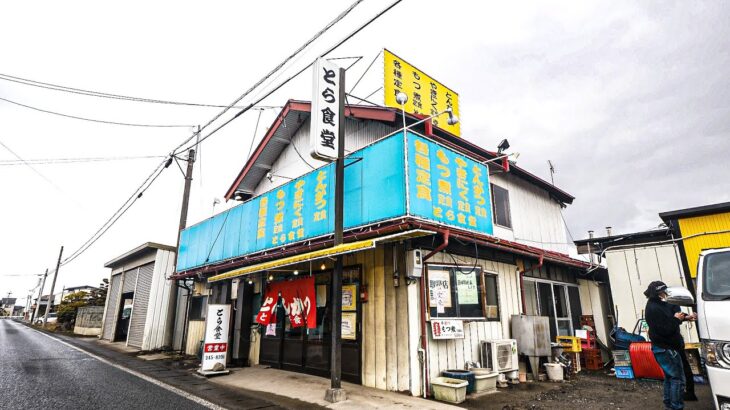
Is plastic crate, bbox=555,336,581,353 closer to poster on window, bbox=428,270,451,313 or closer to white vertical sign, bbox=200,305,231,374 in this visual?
poster on window, bbox=428,270,451,313

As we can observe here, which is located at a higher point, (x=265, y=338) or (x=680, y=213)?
(x=680, y=213)

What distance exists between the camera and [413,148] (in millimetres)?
7586

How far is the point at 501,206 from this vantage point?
12.1 m

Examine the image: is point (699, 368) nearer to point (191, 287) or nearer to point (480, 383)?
point (480, 383)

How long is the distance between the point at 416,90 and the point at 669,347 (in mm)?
12294

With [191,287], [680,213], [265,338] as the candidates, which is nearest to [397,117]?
[265,338]

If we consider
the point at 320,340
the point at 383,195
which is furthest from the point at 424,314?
the point at 320,340

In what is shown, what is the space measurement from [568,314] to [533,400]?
21.3 ft

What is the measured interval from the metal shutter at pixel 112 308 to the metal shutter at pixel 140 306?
454 cm

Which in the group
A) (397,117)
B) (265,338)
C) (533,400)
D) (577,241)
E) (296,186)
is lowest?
(533,400)

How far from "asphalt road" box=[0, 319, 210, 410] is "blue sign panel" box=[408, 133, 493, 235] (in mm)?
5726

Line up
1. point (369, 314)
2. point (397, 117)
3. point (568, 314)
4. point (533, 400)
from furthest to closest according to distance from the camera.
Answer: point (568, 314) → point (397, 117) → point (369, 314) → point (533, 400)

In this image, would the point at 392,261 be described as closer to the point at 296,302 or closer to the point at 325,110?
the point at 296,302

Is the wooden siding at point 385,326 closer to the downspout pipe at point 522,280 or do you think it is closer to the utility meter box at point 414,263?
the utility meter box at point 414,263
